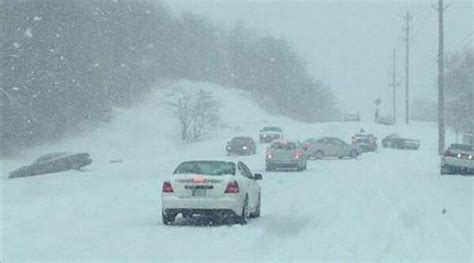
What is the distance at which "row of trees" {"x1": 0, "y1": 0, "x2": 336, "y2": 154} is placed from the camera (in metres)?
69.9

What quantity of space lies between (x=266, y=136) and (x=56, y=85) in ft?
58.7

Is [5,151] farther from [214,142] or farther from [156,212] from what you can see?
[156,212]

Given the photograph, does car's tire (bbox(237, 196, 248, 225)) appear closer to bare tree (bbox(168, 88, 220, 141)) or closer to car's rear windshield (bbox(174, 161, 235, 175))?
car's rear windshield (bbox(174, 161, 235, 175))

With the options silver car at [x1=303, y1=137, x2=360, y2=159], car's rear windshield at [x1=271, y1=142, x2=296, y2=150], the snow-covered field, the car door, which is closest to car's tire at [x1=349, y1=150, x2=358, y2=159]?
silver car at [x1=303, y1=137, x2=360, y2=159]

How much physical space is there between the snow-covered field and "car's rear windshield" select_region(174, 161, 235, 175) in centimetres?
116

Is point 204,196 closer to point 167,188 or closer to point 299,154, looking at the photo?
point 167,188

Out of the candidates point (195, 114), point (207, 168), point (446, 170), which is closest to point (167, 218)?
point (207, 168)

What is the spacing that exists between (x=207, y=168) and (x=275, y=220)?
2004 millimetres

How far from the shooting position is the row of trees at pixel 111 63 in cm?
6994

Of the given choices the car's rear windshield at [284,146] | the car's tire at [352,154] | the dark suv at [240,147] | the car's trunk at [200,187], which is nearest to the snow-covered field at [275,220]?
the car's trunk at [200,187]

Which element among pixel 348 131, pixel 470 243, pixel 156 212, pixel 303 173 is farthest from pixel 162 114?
pixel 470 243

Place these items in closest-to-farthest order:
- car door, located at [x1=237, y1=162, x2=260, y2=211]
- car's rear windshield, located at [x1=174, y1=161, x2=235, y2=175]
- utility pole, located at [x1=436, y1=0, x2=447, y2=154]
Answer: car's rear windshield, located at [x1=174, y1=161, x2=235, y2=175] → car door, located at [x1=237, y1=162, x2=260, y2=211] → utility pole, located at [x1=436, y1=0, x2=447, y2=154]

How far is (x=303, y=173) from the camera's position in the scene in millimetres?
42719

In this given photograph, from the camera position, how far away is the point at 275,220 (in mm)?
21141
